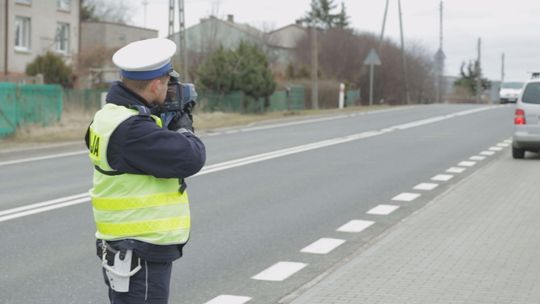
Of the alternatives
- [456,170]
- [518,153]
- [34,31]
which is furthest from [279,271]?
[34,31]

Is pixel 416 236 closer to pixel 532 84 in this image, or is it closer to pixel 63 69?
pixel 532 84

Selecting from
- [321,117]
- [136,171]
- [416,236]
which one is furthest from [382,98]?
[136,171]

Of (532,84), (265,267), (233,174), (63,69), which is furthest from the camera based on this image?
(63,69)

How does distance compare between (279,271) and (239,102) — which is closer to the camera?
(279,271)

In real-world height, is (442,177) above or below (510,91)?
below

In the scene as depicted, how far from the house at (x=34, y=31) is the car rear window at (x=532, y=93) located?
30.7 metres

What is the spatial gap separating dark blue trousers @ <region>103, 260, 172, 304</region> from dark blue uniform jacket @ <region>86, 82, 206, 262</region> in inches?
1.9

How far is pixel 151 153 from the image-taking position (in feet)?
12.9

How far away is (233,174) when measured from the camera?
1617cm

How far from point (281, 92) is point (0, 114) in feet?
78.4

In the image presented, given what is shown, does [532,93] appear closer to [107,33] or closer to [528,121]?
[528,121]

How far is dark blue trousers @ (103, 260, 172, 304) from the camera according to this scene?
4.00m

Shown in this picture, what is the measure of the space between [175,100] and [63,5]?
53.9m

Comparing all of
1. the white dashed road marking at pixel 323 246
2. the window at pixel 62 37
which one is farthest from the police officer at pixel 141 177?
the window at pixel 62 37
